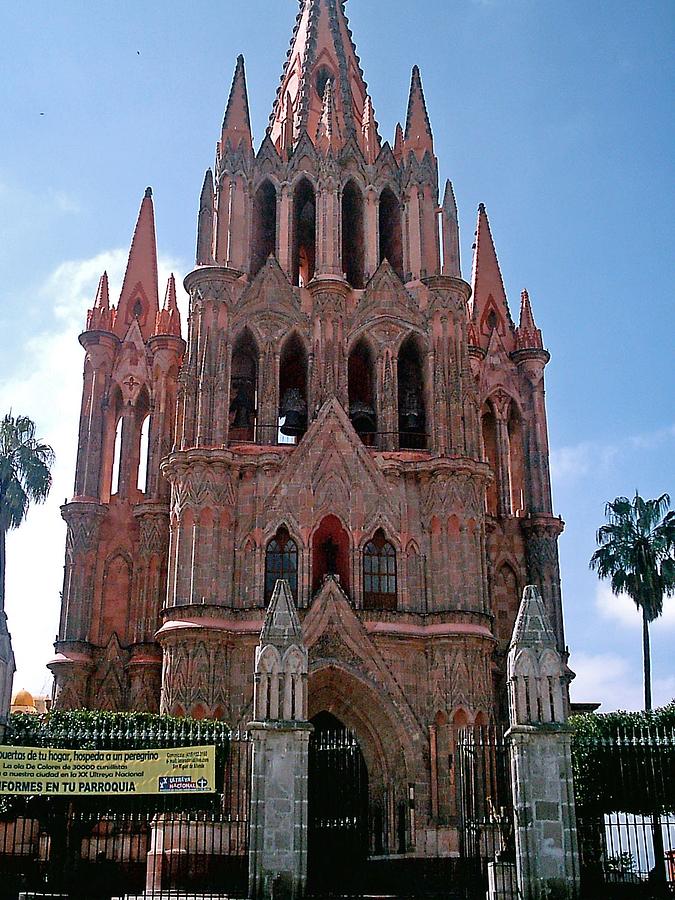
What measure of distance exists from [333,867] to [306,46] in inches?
1296

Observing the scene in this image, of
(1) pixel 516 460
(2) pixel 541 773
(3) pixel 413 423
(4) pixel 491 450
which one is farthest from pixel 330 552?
(2) pixel 541 773

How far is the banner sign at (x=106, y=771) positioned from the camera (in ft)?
66.8

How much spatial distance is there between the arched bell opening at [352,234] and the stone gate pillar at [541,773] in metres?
22.0

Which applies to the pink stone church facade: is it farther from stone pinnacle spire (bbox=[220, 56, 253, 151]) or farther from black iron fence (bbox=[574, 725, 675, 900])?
black iron fence (bbox=[574, 725, 675, 900])

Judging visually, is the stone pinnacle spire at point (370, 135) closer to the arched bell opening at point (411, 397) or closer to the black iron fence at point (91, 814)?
the arched bell opening at point (411, 397)

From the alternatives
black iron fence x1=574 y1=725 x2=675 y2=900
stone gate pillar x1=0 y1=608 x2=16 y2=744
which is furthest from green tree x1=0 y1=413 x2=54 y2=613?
black iron fence x1=574 y1=725 x2=675 y2=900

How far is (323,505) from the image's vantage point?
115 ft

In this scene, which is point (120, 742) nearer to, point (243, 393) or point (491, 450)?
point (243, 393)

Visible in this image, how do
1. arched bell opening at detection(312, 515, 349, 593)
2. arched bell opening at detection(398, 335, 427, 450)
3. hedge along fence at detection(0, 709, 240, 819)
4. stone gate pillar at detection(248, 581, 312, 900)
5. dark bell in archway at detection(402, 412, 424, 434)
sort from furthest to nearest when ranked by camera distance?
dark bell in archway at detection(402, 412, 424, 434) < arched bell opening at detection(398, 335, 427, 450) < arched bell opening at detection(312, 515, 349, 593) < hedge along fence at detection(0, 709, 240, 819) < stone gate pillar at detection(248, 581, 312, 900)

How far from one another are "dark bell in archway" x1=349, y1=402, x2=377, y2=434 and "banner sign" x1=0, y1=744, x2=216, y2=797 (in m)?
19.1

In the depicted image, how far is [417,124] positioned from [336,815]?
25791 mm

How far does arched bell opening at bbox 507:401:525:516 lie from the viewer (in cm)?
4091

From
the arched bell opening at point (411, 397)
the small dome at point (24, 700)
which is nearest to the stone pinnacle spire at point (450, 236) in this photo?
the arched bell opening at point (411, 397)

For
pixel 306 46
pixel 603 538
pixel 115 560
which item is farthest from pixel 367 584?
pixel 306 46
